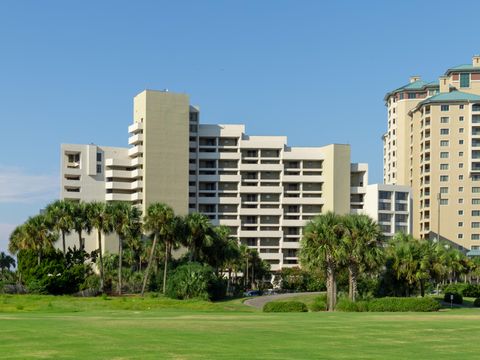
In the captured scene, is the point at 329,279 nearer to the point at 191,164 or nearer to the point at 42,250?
the point at 42,250

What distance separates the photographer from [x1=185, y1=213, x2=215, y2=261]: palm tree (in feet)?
385

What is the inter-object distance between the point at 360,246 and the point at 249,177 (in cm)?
10260

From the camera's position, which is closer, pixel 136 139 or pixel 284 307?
pixel 284 307

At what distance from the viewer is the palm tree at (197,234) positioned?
117 metres

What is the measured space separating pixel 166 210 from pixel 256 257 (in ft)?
164

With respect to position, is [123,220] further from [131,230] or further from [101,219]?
[101,219]

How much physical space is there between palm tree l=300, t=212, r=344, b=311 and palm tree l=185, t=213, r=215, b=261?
108ft

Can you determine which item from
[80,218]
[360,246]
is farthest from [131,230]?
[360,246]

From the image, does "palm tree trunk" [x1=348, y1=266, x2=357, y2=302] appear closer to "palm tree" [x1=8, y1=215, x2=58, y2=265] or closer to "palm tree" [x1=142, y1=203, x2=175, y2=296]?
"palm tree" [x1=142, y1=203, x2=175, y2=296]

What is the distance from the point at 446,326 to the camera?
47.7 meters

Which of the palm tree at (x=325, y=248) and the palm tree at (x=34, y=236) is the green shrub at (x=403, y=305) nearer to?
the palm tree at (x=325, y=248)

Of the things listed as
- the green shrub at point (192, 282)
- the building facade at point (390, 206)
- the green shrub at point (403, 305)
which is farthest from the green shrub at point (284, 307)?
the building facade at point (390, 206)

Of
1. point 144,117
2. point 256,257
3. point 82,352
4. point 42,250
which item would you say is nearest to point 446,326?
point 82,352

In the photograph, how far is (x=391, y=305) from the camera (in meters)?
79.8
